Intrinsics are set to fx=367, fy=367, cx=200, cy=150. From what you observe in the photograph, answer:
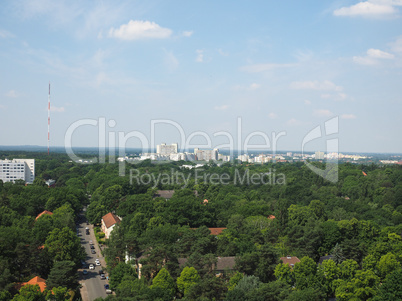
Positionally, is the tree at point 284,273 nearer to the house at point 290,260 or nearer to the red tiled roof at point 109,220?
the house at point 290,260

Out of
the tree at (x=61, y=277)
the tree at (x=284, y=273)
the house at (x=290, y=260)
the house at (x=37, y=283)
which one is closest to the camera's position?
the tree at (x=61, y=277)

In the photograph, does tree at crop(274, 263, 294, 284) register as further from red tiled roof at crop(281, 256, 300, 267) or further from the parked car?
the parked car

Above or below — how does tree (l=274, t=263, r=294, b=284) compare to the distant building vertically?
below

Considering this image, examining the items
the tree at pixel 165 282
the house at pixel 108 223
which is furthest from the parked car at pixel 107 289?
the house at pixel 108 223

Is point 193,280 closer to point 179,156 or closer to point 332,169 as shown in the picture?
point 332,169

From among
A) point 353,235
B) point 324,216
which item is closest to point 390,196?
point 324,216

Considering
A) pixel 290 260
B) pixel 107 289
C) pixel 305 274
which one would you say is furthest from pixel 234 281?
pixel 107 289

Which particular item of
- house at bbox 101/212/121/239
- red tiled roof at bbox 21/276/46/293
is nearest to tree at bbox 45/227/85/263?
red tiled roof at bbox 21/276/46/293
